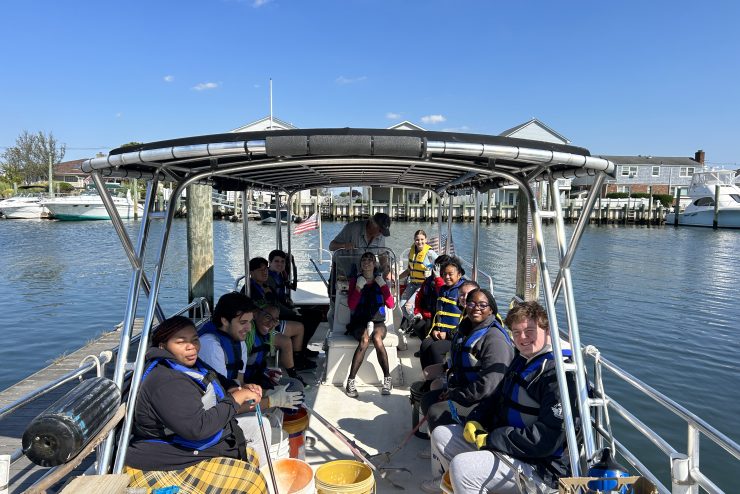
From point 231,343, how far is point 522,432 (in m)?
2.04

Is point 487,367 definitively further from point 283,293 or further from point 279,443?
point 283,293

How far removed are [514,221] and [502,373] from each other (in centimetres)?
4973

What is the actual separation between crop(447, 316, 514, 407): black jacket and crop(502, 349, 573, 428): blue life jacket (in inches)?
15.8

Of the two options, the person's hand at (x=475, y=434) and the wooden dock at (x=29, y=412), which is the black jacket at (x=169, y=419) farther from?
the person's hand at (x=475, y=434)

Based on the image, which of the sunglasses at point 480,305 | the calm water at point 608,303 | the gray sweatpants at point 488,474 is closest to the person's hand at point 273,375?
the sunglasses at point 480,305

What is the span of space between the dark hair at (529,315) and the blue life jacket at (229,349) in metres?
1.92

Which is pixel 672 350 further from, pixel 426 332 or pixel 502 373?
pixel 502 373

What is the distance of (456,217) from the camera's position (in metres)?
51.6

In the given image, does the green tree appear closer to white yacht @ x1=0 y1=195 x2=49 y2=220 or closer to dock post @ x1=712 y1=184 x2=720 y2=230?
white yacht @ x1=0 y1=195 x2=49 y2=220

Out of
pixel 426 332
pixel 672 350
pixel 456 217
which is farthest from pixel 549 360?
pixel 456 217

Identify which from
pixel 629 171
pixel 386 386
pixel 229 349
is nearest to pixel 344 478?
pixel 229 349

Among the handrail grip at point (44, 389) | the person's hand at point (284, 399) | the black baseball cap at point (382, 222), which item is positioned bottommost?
the person's hand at point (284, 399)

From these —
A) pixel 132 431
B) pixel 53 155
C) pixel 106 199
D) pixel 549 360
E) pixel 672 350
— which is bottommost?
pixel 672 350

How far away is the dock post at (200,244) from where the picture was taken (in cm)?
712
